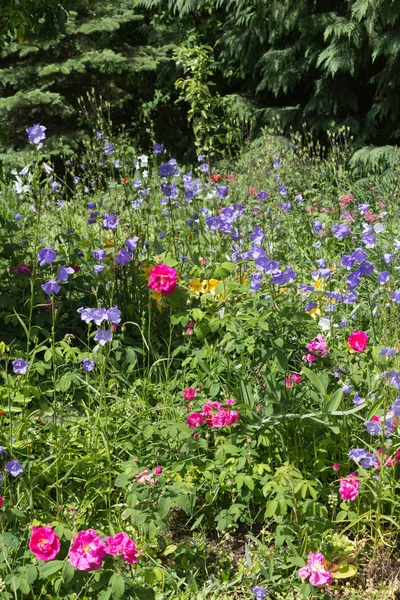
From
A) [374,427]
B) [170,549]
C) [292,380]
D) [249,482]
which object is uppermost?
[374,427]

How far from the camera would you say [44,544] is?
1.70 m

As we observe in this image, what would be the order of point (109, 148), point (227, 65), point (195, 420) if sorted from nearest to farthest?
point (195, 420) → point (109, 148) → point (227, 65)

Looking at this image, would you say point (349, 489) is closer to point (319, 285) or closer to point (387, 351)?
point (387, 351)

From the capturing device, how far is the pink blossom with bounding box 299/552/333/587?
1.81m

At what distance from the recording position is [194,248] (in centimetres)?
385

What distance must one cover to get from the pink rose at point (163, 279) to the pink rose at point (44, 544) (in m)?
1.07

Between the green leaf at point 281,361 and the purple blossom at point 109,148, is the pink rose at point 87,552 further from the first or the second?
the purple blossom at point 109,148

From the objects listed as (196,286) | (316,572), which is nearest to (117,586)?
(316,572)

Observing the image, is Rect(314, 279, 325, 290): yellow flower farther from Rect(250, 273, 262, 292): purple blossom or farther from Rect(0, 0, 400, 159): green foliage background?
Rect(0, 0, 400, 159): green foliage background

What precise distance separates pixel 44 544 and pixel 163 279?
1109 mm

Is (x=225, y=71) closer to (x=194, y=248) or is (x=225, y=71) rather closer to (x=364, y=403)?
(x=194, y=248)

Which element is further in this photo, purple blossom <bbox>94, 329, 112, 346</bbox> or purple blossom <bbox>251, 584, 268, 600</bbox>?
purple blossom <bbox>94, 329, 112, 346</bbox>

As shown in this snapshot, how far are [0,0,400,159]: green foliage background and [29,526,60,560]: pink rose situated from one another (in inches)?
194

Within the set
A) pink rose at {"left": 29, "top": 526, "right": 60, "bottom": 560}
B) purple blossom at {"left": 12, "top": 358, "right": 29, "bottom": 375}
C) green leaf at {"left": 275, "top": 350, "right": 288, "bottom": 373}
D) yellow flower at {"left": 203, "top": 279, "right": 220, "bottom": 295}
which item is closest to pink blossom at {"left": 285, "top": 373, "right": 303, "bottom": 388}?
green leaf at {"left": 275, "top": 350, "right": 288, "bottom": 373}
